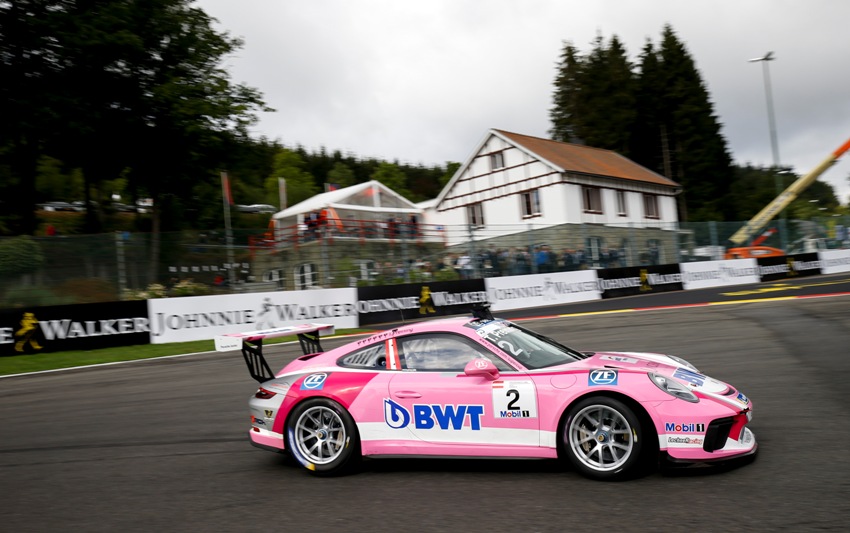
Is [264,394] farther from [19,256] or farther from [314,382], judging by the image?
[19,256]

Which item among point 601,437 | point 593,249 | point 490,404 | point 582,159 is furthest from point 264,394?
point 582,159

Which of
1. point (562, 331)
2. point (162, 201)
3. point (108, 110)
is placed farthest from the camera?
point (162, 201)

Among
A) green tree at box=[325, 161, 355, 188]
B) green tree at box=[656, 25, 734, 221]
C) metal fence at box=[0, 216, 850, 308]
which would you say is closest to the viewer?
metal fence at box=[0, 216, 850, 308]

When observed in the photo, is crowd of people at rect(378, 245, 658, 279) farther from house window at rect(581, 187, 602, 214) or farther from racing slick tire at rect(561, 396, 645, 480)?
racing slick tire at rect(561, 396, 645, 480)

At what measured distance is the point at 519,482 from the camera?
522 cm

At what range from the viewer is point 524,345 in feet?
19.5

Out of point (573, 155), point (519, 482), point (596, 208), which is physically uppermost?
point (573, 155)

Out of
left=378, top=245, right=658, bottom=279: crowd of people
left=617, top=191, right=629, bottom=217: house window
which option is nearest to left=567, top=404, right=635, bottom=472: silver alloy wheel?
left=378, top=245, right=658, bottom=279: crowd of people

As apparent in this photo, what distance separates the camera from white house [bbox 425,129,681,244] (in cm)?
3878

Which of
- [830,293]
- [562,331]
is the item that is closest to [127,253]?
[562,331]

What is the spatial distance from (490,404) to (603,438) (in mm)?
876

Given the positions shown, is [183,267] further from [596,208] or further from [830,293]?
[596,208]

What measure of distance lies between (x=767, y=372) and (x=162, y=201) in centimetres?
3027

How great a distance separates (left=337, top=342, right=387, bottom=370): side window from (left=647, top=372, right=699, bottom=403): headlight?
7.22 feet
